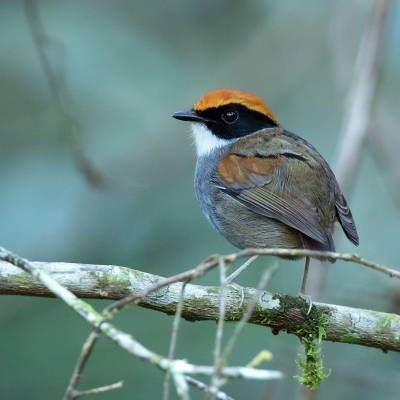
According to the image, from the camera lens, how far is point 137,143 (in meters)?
7.35

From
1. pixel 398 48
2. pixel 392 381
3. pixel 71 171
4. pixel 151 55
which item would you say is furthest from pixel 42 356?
pixel 398 48

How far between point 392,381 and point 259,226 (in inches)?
66.0

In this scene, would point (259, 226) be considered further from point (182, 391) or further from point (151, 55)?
point (151, 55)

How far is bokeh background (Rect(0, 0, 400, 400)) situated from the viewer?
6105 millimetres

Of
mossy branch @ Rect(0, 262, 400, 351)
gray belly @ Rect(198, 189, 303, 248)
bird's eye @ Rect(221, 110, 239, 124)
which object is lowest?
mossy branch @ Rect(0, 262, 400, 351)

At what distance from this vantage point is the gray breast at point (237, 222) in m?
4.70

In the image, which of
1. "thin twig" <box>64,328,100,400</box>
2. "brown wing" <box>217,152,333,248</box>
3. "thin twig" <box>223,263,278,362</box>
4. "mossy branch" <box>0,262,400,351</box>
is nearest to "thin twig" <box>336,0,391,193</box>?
"brown wing" <box>217,152,333,248</box>

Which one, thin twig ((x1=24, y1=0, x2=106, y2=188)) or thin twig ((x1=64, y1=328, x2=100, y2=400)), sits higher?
thin twig ((x1=24, y1=0, x2=106, y2=188))

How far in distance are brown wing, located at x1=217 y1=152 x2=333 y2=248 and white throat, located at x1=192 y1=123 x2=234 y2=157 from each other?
299 mm

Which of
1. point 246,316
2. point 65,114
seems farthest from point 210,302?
point 65,114

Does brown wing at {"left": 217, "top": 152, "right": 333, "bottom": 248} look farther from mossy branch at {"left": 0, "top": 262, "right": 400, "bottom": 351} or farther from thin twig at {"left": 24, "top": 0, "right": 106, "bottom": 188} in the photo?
thin twig at {"left": 24, "top": 0, "right": 106, "bottom": 188}

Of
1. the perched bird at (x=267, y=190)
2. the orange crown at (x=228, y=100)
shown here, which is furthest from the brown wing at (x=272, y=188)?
the orange crown at (x=228, y=100)

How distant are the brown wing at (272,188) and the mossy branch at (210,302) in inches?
20.8

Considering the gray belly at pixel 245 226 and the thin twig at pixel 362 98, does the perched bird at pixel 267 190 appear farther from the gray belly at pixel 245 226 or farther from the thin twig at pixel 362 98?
the thin twig at pixel 362 98
